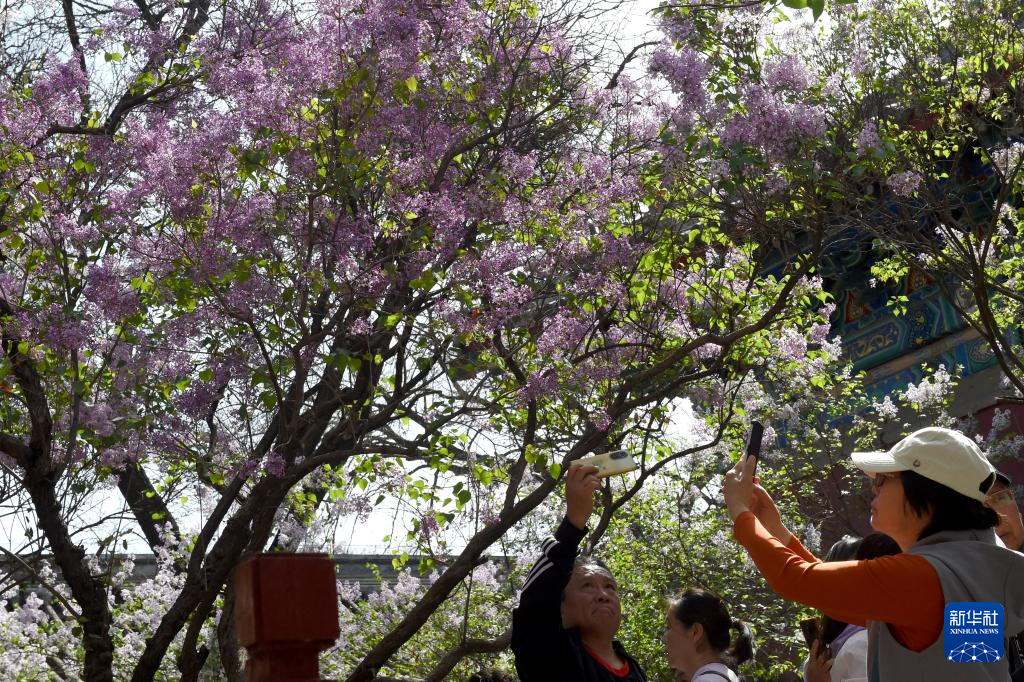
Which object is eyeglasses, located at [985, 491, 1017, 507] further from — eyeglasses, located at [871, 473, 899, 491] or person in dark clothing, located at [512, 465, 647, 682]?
person in dark clothing, located at [512, 465, 647, 682]

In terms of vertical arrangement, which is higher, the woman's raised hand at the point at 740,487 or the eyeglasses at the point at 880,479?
the woman's raised hand at the point at 740,487

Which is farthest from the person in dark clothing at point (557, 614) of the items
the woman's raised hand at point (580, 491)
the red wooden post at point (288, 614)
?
the red wooden post at point (288, 614)

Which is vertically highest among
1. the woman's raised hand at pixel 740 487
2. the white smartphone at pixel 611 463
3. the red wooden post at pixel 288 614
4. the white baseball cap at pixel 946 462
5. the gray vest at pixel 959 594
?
the white smartphone at pixel 611 463

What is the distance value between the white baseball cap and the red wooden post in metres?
1.26

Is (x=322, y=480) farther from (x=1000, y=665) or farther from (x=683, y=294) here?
(x=1000, y=665)

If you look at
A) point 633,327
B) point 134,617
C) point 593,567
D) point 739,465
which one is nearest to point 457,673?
point 134,617

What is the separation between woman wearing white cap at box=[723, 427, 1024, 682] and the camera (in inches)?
95.0

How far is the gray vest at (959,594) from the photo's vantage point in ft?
7.93

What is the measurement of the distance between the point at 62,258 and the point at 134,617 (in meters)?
6.29

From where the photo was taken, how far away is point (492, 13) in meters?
6.89

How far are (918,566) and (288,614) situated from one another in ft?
4.15

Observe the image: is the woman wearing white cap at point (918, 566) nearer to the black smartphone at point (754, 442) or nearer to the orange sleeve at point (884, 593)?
the orange sleeve at point (884, 593)

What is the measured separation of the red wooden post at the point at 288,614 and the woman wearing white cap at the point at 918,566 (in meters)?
0.94

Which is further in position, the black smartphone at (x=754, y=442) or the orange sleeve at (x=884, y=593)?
the black smartphone at (x=754, y=442)
